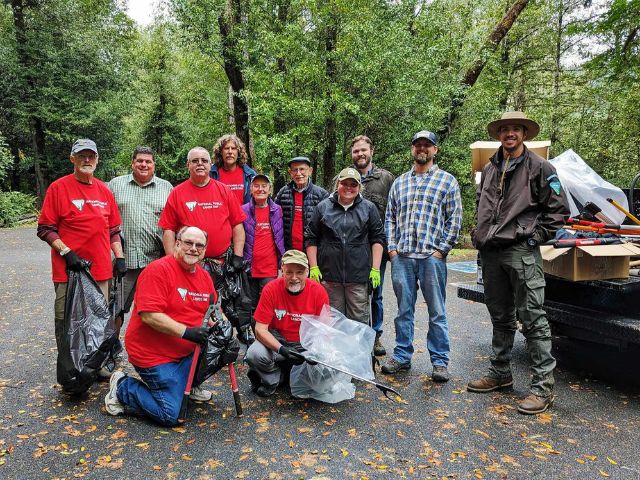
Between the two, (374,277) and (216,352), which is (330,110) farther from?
(216,352)

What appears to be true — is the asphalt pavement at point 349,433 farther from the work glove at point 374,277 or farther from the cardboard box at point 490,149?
the cardboard box at point 490,149

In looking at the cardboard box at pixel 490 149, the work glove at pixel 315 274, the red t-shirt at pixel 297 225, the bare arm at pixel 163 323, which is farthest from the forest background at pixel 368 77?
the bare arm at pixel 163 323

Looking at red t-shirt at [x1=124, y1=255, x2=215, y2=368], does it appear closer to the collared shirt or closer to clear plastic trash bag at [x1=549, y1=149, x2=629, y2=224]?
the collared shirt

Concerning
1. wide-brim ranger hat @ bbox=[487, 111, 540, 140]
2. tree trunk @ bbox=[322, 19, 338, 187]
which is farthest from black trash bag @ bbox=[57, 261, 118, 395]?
tree trunk @ bbox=[322, 19, 338, 187]

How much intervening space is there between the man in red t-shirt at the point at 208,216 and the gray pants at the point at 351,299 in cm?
88

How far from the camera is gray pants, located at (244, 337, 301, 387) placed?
155 inches

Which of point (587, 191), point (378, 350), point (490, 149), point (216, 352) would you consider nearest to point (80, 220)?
point (216, 352)

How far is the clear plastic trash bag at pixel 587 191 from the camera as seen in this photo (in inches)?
210

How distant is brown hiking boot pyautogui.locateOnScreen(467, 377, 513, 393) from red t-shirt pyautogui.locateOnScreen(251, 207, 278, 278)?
211 cm

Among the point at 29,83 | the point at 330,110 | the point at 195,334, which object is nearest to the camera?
the point at 195,334

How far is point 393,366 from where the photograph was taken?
4.54m

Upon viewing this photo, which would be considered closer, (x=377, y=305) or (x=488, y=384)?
(x=488, y=384)

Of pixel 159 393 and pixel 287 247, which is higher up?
pixel 287 247

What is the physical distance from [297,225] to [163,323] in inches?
73.7
